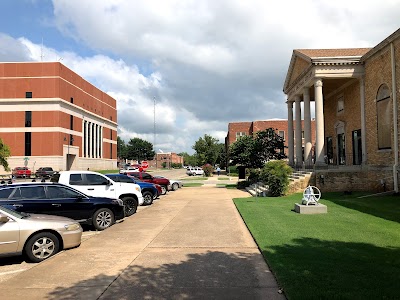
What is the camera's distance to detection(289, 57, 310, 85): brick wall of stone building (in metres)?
27.3

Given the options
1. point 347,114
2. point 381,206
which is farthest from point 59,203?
point 347,114

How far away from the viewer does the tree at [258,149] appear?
31547 mm

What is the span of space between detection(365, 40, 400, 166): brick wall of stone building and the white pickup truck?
13783 millimetres

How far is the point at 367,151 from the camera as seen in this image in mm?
23328

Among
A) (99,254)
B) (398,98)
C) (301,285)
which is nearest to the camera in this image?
(301,285)

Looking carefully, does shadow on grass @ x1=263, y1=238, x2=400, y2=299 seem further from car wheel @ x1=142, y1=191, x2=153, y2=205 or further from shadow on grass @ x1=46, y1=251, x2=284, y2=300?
car wheel @ x1=142, y1=191, x2=153, y2=205

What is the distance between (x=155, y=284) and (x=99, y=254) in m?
2.72

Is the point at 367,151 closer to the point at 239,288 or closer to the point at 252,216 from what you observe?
the point at 252,216

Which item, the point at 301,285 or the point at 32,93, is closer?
the point at 301,285

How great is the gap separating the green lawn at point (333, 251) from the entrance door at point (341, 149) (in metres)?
15.8

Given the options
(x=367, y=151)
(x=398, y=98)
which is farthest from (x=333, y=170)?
(x=398, y=98)

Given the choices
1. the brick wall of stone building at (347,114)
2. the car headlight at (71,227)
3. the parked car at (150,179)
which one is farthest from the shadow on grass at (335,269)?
the brick wall of stone building at (347,114)

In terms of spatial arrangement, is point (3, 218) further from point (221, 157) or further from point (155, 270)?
point (221, 157)

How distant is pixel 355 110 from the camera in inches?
1031
